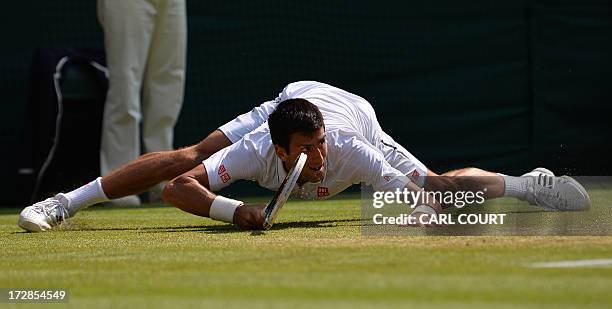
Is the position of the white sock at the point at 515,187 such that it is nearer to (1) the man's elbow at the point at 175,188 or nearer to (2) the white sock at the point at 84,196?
(1) the man's elbow at the point at 175,188

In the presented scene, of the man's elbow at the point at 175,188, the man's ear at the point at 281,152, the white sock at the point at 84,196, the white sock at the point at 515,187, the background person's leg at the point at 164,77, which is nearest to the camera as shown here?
the man's ear at the point at 281,152

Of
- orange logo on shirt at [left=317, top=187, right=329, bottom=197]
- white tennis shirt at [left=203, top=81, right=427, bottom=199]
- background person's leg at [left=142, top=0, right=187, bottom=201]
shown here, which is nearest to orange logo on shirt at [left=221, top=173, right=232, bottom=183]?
white tennis shirt at [left=203, top=81, right=427, bottom=199]

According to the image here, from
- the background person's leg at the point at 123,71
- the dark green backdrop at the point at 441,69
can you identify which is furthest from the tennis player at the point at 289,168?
the dark green backdrop at the point at 441,69

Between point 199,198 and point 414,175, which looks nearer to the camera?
point 199,198

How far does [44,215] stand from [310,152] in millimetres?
1540

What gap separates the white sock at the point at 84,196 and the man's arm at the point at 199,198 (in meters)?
0.65

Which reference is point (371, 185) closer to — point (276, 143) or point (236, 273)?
point (276, 143)

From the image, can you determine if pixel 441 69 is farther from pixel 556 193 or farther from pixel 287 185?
pixel 287 185

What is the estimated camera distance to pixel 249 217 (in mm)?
5844

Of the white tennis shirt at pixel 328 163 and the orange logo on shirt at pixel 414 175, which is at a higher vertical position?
the white tennis shirt at pixel 328 163

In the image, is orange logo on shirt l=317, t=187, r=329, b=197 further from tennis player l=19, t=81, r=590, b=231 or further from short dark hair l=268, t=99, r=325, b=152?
short dark hair l=268, t=99, r=325, b=152

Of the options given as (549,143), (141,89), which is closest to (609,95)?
(549,143)

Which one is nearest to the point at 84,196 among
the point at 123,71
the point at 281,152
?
the point at 281,152

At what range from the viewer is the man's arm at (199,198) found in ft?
19.2
